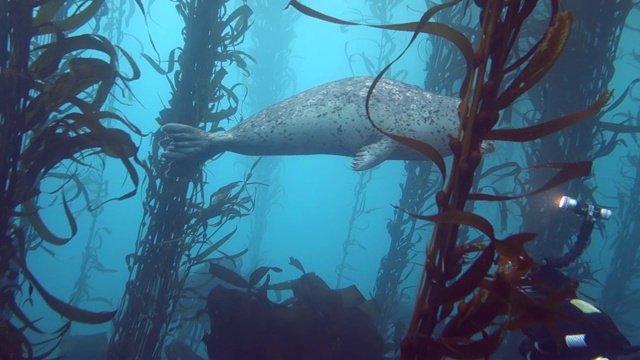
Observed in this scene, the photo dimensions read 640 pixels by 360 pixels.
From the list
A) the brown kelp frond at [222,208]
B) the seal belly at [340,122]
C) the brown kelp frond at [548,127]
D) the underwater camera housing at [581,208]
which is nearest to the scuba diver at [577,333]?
the underwater camera housing at [581,208]

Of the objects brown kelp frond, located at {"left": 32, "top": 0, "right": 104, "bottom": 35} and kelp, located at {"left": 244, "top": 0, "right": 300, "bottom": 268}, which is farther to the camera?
kelp, located at {"left": 244, "top": 0, "right": 300, "bottom": 268}

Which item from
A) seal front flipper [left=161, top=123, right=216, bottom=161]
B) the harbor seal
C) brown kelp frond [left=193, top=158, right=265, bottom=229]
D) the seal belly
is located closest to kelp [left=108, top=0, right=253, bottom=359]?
brown kelp frond [left=193, top=158, right=265, bottom=229]

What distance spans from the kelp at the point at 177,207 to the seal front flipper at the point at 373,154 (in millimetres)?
1667

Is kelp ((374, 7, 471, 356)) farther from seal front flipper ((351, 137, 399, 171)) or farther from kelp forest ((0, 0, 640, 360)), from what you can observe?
seal front flipper ((351, 137, 399, 171))

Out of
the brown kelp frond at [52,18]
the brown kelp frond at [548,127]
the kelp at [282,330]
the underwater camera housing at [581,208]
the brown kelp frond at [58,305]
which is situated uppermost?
the brown kelp frond at [52,18]

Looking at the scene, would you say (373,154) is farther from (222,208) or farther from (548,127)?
(548,127)

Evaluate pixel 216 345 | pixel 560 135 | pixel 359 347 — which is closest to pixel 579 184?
pixel 560 135

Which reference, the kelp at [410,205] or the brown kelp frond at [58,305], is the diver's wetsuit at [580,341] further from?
the kelp at [410,205]

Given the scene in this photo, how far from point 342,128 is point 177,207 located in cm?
220

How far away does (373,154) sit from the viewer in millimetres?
4824

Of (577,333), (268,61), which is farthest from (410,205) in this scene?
(268,61)

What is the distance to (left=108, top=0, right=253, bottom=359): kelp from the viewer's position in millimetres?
4605

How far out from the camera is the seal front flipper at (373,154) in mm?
4676

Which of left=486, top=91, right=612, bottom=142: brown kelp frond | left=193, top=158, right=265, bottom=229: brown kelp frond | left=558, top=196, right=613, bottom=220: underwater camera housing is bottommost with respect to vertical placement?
left=193, top=158, right=265, bottom=229: brown kelp frond
